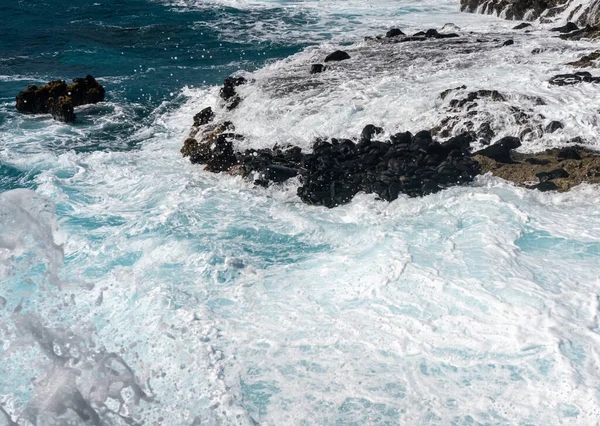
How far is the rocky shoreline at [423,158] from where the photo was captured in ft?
27.9

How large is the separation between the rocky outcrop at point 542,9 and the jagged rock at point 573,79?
6.94 metres

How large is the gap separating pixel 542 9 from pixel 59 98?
626 inches

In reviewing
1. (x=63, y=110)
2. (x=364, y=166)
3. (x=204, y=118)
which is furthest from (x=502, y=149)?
(x=63, y=110)

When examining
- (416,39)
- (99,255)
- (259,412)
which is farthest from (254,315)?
(416,39)

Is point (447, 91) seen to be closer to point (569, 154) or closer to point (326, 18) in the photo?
point (569, 154)

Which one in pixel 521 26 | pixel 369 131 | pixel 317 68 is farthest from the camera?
pixel 521 26

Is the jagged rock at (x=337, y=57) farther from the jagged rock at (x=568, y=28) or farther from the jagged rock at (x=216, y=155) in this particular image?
the jagged rock at (x=568, y=28)

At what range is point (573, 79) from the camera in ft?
35.7

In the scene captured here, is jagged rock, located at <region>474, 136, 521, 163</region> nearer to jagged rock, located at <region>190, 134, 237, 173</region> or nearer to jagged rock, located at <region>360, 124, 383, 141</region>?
jagged rock, located at <region>360, 124, 383, 141</region>

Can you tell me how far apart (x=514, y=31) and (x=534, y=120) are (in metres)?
9.69

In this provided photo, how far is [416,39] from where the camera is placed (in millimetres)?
17172

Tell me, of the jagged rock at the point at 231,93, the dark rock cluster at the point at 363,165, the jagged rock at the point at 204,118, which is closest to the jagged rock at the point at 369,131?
the dark rock cluster at the point at 363,165

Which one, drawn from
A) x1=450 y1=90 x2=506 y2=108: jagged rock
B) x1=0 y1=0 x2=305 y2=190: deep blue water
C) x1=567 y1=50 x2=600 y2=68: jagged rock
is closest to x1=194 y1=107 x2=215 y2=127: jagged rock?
x1=0 y1=0 x2=305 y2=190: deep blue water

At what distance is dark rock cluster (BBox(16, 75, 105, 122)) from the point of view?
14.2 metres
